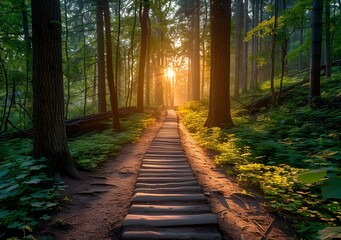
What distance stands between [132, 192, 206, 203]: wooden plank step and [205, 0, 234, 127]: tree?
6617 mm

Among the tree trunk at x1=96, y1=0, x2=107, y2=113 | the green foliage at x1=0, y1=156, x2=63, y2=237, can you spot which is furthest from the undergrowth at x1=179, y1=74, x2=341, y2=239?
the tree trunk at x1=96, y1=0, x2=107, y2=113

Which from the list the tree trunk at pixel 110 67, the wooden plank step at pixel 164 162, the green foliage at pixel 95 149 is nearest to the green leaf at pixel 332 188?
the wooden plank step at pixel 164 162

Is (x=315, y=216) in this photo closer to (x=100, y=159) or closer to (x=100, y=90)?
(x=100, y=159)

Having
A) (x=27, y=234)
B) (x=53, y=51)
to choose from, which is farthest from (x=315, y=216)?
(x=53, y=51)

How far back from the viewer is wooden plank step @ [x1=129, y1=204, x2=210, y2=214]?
3.67 m

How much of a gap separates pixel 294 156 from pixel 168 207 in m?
3.71

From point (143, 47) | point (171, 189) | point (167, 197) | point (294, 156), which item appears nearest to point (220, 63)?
point (294, 156)

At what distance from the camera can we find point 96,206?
13.8 ft

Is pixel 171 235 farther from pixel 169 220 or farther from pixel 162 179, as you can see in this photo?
pixel 162 179

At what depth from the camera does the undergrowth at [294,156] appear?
349 centimetres

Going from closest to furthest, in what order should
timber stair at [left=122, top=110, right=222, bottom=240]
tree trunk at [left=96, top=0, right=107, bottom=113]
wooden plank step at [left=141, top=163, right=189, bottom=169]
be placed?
timber stair at [left=122, top=110, right=222, bottom=240] → wooden plank step at [left=141, top=163, right=189, bottom=169] → tree trunk at [left=96, top=0, right=107, bottom=113]

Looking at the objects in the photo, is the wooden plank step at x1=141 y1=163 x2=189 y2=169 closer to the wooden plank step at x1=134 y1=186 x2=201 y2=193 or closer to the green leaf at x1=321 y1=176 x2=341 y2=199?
the wooden plank step at x1=134 y1=186 x2=201 y2=193

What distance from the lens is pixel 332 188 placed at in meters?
1.45

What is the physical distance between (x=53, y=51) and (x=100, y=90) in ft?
36.0
